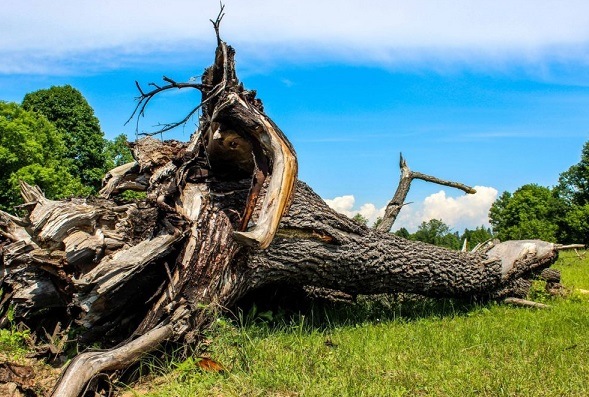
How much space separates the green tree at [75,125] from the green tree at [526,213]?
89.2 ft

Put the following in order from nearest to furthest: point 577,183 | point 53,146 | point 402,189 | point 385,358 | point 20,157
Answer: point 385,358 < point 402,189 < point 20,157 < point 53,146 < point 577,183

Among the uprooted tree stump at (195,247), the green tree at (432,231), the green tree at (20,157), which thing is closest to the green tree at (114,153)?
the green tree at (20,157)

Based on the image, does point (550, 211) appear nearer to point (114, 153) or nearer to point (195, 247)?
point (114, 153)

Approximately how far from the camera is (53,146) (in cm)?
2598

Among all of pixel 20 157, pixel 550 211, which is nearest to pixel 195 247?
pixel 20 157

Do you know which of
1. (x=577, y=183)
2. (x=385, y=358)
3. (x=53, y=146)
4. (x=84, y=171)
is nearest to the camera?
(x=385, y=358)

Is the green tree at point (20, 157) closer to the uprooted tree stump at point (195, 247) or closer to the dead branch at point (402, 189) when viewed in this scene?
the uprooted tree stump at point (195, 247)

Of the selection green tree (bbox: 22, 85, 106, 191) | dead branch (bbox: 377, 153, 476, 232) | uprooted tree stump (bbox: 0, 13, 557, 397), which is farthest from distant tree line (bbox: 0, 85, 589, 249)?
uprooted tree stump (bbox: 0, 13, 557, 397)

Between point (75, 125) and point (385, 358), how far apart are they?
94.0 feet

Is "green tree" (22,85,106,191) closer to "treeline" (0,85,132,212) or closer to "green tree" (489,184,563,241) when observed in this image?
"treeline" (0,85,132,212)

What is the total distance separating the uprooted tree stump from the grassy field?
1.48ft

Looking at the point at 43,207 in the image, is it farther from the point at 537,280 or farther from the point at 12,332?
the point at 537,280

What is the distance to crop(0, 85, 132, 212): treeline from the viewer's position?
2252cm

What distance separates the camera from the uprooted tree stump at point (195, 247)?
5.46 metres
